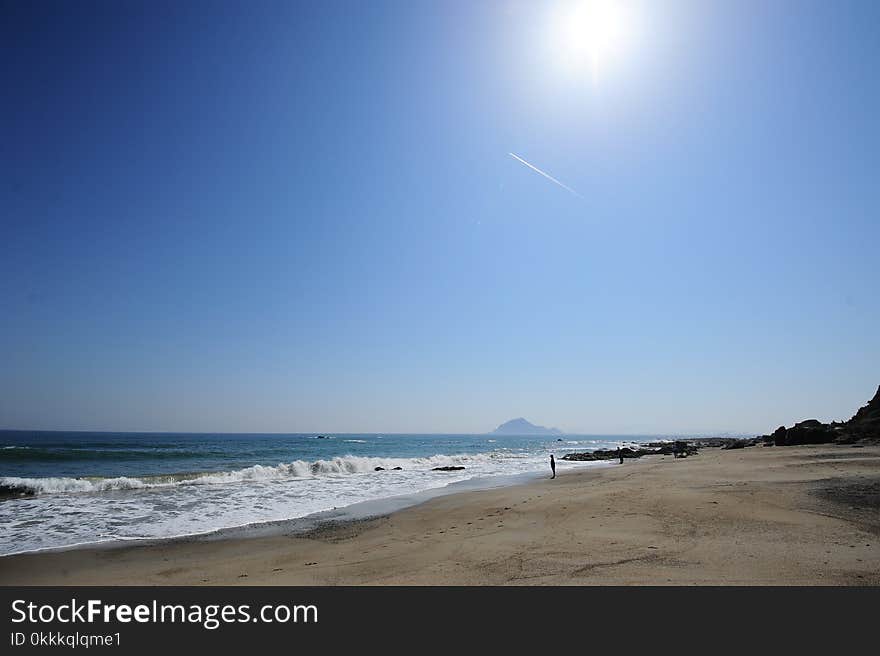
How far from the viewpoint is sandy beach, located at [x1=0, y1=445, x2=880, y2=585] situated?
6.90 m

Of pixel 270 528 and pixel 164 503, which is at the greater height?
pixel 270 528

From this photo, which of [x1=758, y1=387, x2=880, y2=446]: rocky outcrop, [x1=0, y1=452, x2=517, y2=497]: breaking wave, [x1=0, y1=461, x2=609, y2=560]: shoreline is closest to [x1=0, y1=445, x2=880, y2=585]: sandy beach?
[x1=0, y1=461, x2=609, y2=560]: shoreline

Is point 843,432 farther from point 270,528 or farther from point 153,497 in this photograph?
point 153,497

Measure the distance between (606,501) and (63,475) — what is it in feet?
118

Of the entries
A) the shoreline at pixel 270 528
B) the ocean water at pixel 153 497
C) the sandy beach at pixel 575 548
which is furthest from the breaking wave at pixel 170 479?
the sandy beach at pixel 575 548

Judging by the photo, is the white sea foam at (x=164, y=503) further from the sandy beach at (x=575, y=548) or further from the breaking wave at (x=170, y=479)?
the sandy beach at (x=575, y=548)

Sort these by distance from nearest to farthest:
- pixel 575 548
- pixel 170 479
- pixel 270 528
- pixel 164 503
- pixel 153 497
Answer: pixel 575 548 < pixel 270 528 < pixel 164 503 < pixel 153 497 < pixel 170 479

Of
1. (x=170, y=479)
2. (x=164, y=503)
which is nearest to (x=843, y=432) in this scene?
(x=164, y=503)

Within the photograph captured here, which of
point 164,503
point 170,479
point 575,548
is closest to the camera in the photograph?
point 575,548

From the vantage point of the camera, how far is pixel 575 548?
867 centimetres

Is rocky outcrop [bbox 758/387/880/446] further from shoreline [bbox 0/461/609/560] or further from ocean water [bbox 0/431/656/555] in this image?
shoreline [bbox 0/461/609/560]
